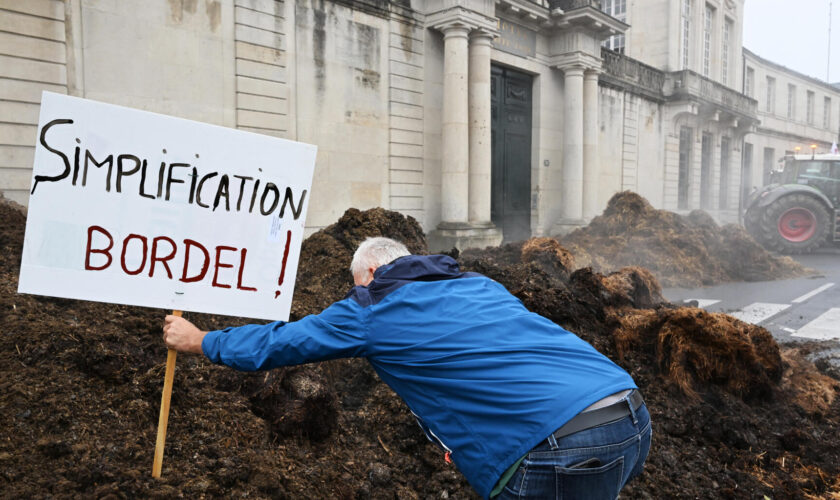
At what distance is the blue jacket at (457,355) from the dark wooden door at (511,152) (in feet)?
41.2

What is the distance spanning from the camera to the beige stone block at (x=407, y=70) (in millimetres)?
11141

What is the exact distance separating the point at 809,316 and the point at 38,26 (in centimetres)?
1140

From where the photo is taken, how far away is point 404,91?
1138 cm

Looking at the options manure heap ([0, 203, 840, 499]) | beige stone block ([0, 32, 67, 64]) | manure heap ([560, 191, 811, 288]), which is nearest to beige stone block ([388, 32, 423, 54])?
manure heap ([560, 191, 811, 288])

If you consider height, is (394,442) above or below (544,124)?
below

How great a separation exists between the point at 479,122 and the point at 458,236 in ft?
8.42

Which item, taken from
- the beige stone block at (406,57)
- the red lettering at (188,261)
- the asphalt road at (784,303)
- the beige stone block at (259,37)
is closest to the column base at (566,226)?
the asphalt road at (784,303)

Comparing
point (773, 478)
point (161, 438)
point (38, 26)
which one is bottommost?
point (773, 478)

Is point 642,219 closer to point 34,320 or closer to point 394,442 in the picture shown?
point 394,442

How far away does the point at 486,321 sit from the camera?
6.53 feet

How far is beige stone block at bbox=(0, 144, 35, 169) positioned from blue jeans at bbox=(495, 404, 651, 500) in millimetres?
7151

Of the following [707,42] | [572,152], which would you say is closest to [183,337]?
[572,152]

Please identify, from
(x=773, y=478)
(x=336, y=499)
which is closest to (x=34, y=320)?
(x=336, y=499)

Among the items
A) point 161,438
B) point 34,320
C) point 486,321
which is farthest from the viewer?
point 34,320
